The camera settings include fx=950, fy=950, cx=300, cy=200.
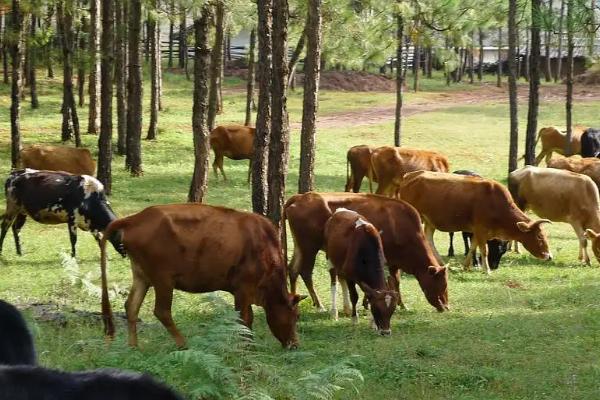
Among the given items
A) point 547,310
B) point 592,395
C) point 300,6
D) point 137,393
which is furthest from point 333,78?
point 137,393

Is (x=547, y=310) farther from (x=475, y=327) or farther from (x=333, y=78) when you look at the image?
(x=333, y=78)

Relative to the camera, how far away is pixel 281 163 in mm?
14258

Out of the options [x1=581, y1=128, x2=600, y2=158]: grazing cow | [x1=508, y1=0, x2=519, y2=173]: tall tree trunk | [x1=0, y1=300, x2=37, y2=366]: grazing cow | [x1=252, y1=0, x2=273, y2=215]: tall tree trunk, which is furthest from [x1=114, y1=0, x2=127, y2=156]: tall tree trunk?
[x1=0, y1=300, x2=37, y2=366]: grazing cow

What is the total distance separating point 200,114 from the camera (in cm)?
2036

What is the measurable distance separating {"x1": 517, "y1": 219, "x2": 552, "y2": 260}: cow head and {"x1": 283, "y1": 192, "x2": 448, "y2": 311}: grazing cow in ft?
12.1

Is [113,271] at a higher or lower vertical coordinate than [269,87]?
lower

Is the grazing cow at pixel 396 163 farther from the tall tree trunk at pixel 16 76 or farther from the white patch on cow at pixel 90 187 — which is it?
the white patch on cow at pixel 90 187

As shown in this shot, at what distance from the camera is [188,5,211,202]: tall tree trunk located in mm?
19312

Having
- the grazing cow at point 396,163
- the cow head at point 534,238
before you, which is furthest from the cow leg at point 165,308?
the grazing cow at point 396,163

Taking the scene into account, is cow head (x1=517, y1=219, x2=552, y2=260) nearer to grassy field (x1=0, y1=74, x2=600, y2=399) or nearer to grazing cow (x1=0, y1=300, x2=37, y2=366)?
grassy field (x1=0, y1=74, x2=600, y2=399)

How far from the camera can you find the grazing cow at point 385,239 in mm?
13086

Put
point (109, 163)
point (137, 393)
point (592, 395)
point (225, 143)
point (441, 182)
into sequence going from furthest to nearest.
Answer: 1. point (225, 143)
2. point (109, 163)
3. point (441, 182)
4. point (592, 395)
5. point (137, 393)

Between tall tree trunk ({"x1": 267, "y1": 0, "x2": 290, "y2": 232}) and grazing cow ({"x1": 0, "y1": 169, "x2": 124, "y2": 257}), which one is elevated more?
tall tree trunk ({"x1": 267, "y1": 0, "x2": 290, "y2": 232})

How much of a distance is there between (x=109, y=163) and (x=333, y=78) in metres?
36.4
